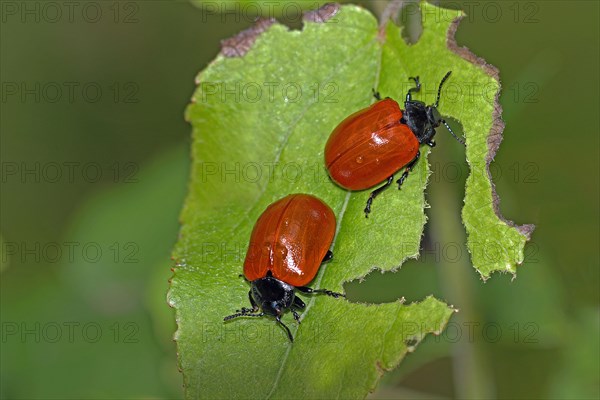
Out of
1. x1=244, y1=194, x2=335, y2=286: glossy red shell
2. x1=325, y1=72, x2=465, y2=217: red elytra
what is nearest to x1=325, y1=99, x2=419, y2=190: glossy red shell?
x1=325, y1=72, x2=465, y2=217: red elytra

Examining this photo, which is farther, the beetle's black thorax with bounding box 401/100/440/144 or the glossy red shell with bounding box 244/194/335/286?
the beetle's black thorax with bounding box 401/100/440/144

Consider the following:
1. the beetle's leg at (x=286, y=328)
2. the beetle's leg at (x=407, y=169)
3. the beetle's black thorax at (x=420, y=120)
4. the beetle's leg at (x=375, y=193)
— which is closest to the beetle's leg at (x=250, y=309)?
the beetle's leg at (x=286, y=328)

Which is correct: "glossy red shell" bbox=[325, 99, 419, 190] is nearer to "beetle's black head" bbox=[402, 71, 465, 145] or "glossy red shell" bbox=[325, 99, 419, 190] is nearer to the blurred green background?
"beetle's black head" bbox=[402, 71, 465, 145]

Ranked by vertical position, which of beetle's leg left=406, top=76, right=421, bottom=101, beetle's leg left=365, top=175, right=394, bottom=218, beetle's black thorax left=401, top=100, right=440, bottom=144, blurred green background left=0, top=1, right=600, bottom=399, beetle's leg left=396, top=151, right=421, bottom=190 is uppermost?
beetle's leg left=406, top=76, right=421, bottom=101

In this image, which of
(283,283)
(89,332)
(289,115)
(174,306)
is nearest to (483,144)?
(289,115)

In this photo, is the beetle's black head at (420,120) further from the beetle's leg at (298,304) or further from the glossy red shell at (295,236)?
the beetle's leg at (298,304)

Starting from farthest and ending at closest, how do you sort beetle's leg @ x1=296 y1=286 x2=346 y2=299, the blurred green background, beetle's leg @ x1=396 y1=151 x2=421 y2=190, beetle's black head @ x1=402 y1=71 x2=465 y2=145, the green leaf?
the blurred green background
beetle's black head @ x1=402 y1=71 x2=465 y2=145
beetle's leg @ x1=396 y1=151 x2=421 y2=190
beetle's leg @ x1=296 y1=286 x2=346 y2=299
the green leaf
